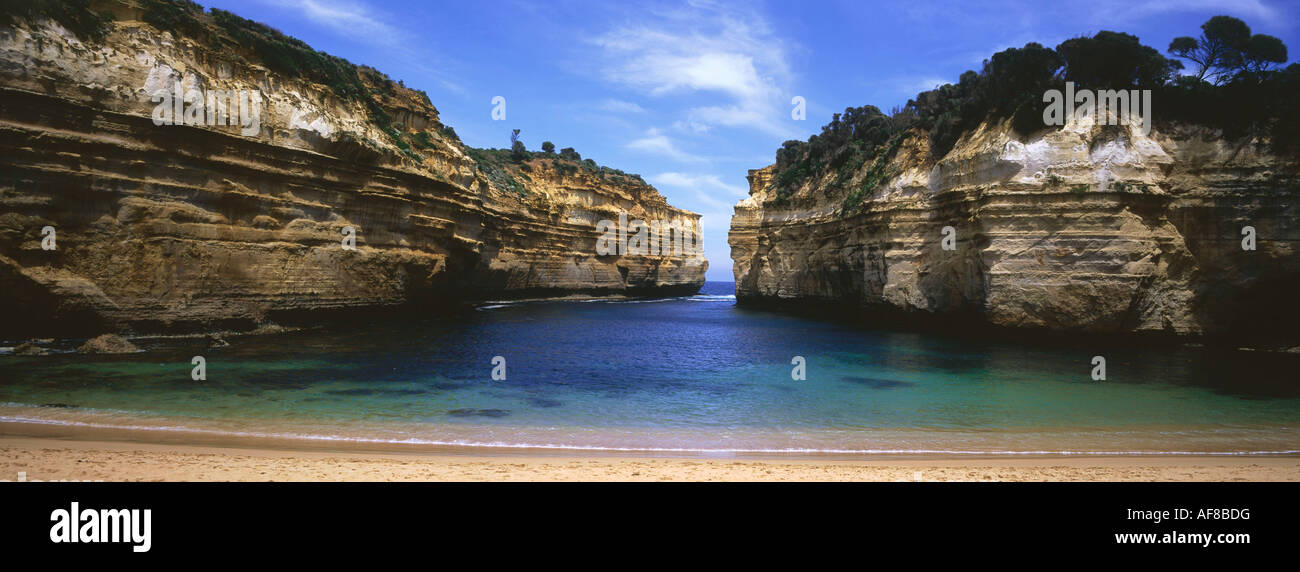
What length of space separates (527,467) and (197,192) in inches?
721

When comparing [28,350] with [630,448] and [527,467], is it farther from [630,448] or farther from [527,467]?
[630,448]

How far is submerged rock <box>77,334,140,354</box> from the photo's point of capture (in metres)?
15.5

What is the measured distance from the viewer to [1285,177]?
19922 mm

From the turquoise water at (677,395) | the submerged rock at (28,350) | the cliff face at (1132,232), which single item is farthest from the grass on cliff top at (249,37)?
the cliff face at (1132,232)

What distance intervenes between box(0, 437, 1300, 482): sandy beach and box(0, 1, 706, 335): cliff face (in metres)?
11.4

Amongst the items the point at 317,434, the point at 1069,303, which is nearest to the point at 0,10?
the point at 317,434

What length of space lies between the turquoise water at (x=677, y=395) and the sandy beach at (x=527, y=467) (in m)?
0.79

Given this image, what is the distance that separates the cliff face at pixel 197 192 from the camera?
1611 cm

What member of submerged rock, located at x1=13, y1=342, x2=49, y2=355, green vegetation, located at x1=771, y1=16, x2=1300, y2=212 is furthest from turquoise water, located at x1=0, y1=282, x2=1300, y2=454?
green vegetation, located at x1=771, y1=16, x2=1300, y2=212

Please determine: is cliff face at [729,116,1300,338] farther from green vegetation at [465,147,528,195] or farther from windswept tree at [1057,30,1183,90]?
green vegetation at [465,147,528,195]

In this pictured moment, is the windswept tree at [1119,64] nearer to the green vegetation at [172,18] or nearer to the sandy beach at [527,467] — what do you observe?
the sandy beach at [527,467]

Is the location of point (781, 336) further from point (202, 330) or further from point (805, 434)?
point (202, 330)

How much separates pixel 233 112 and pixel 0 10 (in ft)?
18.6

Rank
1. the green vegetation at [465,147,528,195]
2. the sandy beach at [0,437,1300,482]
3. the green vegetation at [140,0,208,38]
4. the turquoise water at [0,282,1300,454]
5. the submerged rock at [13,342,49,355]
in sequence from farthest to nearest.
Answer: the green vegetation at [465,147,528,195] → the green vegetation at [140,0,208,38] → the submerged rock at [13,342,49,355] → the turquoise water at [0,282,1300,454] → the sandy beach at [0,437,1300,482]
